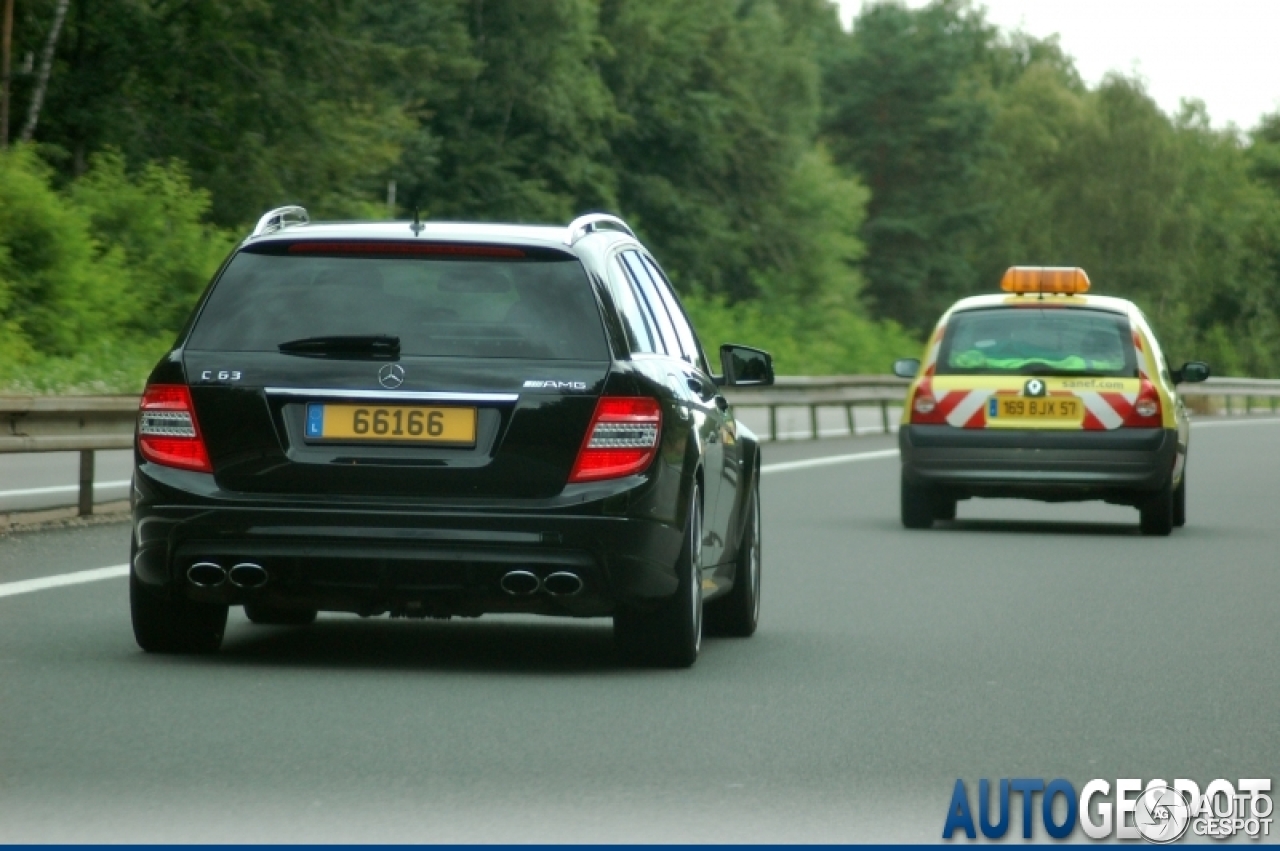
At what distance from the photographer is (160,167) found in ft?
Answer: 137

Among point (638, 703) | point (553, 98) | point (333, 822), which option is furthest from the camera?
point (553, 98)

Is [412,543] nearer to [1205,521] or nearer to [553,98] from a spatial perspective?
[1205,521]

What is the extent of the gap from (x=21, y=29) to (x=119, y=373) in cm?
1204

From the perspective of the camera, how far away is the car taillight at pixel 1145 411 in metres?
18.7

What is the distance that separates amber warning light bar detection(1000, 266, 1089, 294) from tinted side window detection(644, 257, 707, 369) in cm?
853

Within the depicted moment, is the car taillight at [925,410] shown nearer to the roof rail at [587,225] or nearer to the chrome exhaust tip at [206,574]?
the roof rail at [587,225]

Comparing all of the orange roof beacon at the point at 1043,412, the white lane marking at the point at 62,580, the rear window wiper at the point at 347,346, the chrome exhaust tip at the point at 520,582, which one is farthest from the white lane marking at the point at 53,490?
the chrome exhaust tip at the point at 520,582

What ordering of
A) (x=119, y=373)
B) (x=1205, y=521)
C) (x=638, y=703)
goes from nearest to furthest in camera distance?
(x=638, y=703) → (x=1205, y=521) → (x=119, y=373)

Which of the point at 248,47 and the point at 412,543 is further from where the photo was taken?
the point at 248,47

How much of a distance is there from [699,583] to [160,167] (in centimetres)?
3262

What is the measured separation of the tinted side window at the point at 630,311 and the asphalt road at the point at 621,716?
1.13m

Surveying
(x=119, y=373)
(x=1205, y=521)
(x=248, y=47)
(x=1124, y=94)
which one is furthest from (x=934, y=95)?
(x=1205, y=521)

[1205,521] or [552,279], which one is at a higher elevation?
[552,279]

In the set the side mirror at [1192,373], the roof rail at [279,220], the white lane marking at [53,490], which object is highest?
the roof rail at [279,220]
